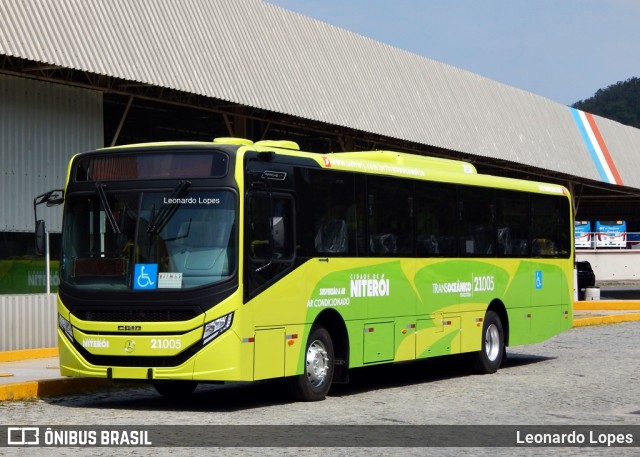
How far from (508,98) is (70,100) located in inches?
807

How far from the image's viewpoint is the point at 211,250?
1329 centimetres

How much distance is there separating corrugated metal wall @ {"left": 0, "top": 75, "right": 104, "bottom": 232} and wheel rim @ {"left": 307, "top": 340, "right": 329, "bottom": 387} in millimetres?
7176

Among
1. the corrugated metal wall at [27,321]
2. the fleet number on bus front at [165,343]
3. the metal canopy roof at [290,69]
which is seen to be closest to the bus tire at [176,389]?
the fleet number on bus front at [165,343]

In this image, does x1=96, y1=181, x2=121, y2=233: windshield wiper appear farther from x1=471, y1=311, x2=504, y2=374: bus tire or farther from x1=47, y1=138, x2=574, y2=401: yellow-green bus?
x1=471, y1=311, x2=504, y2=374: bus tire

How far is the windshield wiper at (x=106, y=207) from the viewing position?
44.8 feet

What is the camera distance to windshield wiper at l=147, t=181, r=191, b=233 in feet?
44.1

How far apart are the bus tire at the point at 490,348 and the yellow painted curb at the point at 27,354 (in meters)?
6.80

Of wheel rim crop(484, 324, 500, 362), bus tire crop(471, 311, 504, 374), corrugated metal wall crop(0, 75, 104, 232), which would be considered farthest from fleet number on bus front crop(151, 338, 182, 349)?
corrugated metal wall crop(0, 75, 104, 232)

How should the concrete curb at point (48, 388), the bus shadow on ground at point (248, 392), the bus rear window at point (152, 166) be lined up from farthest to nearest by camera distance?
the concrete curb at point (48, 388), the bus shadow on ground at point (248, 392), the bus rear window at point (152, 166)

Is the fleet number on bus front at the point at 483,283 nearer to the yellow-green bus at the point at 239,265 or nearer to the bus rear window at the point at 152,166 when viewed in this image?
the yellow-green bus at the point at 239,265

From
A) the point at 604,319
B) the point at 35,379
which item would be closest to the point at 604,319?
the point at 604,319

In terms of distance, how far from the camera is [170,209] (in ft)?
44.2

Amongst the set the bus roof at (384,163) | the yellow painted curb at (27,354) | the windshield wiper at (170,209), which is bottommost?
the yellow painted curb at (27,354)

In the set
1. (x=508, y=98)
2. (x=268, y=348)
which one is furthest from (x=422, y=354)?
(x=508, y=98)
